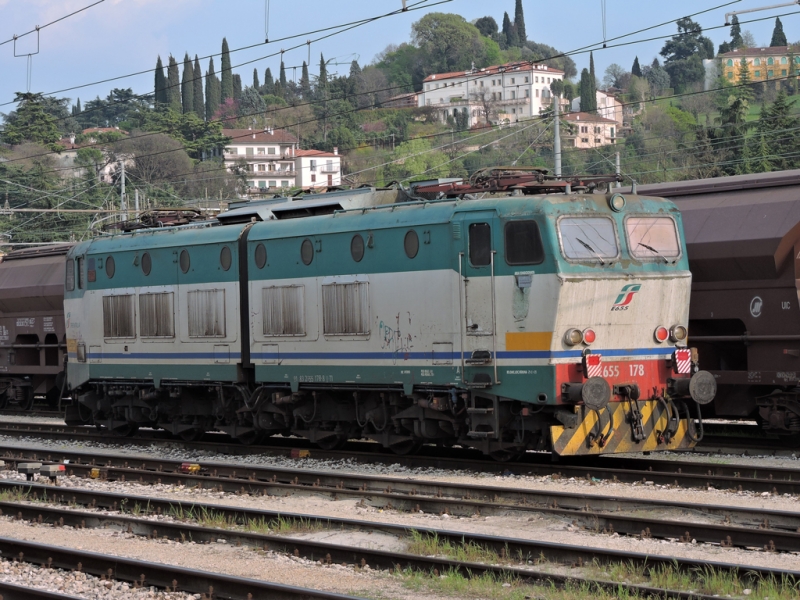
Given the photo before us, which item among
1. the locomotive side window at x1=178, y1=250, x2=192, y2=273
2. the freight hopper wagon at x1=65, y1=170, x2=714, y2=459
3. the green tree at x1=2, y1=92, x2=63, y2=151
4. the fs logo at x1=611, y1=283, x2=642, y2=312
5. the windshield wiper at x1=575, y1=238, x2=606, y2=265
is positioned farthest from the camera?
the green tree at x1=2, y1=92, x2=63, y2=151

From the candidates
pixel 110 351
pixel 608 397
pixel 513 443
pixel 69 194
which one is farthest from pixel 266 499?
pixel 69 194

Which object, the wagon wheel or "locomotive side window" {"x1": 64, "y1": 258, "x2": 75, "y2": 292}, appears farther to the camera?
"locomotive side window" {"x1": 64, "y1": 258, "x2": 75, "y2": 292}

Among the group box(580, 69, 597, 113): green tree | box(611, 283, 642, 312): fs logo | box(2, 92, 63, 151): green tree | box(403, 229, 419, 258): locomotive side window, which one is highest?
box(580, 69, 597, 113): green tree

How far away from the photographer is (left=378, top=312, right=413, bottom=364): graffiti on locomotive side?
16.5 meters

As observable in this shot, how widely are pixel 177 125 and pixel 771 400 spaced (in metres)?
123

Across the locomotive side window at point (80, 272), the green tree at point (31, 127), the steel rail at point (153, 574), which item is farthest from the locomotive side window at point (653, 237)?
the green tree at point (31, 127)

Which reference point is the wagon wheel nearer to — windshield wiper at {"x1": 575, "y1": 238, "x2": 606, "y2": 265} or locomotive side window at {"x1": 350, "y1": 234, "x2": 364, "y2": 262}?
windshield wiper at {"x1": 575, "y1": 238, "x2": 606, "y2": 265}

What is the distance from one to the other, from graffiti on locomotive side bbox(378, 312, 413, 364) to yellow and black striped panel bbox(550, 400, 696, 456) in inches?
110

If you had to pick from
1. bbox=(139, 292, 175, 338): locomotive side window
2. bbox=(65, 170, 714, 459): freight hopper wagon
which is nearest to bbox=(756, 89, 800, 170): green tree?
bbox=(139, 292, 175, 338): locomotive side window

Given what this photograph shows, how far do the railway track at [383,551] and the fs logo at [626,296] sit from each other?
520 cm

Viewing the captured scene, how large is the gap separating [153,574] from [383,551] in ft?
7.33

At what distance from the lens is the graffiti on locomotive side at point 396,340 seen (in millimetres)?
16484

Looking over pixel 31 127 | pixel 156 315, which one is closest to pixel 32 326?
pixel 156 315

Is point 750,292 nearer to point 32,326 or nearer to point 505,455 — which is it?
point 505,455
